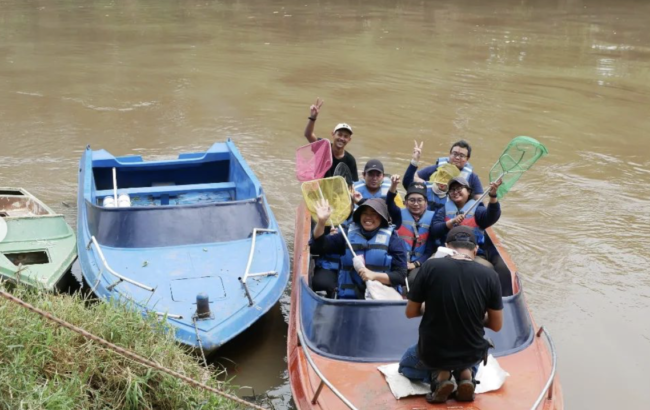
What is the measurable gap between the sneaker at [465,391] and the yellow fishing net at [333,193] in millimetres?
2175

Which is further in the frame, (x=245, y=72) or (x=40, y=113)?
(x=245, y=72)

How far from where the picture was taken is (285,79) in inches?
659

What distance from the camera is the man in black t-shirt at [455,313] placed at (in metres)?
4.22

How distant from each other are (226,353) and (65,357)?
200cm

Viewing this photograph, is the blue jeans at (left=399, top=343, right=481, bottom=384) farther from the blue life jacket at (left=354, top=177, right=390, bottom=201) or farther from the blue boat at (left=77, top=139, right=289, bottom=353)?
the blue life jacket at (left=354, top=177, right=390, bottom=201)

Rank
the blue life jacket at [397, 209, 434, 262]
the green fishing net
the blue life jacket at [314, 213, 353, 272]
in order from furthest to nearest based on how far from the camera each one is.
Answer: the blue life jacket at [397, 209, 434, 262] < the green fishing net < the blue life jacket at [314, 213, 353, 272]

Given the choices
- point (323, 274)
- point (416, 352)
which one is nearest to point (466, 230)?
point (416, 352)

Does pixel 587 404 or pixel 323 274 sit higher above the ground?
pixel 323 274

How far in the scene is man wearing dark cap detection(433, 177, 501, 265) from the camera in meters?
6.51

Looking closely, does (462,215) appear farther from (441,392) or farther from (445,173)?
(441,392)

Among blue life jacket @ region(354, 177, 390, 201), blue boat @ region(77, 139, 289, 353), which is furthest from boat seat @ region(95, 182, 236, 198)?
blue life jacket @ region(354, 177, 390, 201)

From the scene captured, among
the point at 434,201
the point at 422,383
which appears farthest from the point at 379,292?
the point at 434,201

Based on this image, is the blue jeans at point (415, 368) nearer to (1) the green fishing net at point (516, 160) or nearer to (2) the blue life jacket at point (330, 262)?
(2) the blue life jacket at point (330, 262)

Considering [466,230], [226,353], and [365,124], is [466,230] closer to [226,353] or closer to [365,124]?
[226,353]
